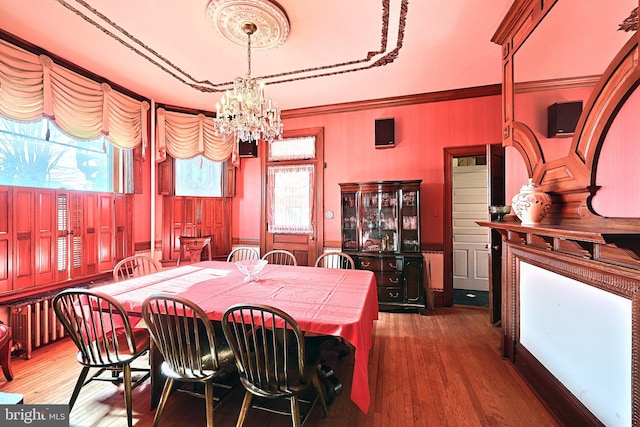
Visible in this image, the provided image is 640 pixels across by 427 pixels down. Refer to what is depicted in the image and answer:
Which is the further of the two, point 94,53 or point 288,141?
point 288,141

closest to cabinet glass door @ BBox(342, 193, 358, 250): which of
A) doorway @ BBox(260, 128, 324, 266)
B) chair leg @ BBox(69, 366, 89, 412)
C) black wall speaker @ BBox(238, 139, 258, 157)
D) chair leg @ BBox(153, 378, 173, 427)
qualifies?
doorway @ BBox(260, 128, 324, 266)

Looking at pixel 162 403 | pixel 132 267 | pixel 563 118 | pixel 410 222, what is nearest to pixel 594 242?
pixel 563 118

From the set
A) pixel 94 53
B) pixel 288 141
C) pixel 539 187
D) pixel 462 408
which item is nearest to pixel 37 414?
pixel 462 408

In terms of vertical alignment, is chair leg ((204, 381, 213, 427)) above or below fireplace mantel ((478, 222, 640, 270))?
below

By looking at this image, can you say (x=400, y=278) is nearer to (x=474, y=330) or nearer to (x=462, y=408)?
(x=474, y=330)

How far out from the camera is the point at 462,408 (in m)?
1.89

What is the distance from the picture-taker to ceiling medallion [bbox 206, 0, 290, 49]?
7.04 ft

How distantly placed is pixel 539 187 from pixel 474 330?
1988 mm

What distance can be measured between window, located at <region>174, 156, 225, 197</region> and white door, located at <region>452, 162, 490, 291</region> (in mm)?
4202

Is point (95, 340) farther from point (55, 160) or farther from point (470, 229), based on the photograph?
point (470, 229)

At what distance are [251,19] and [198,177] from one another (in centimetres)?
293

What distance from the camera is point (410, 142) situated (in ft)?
13.4

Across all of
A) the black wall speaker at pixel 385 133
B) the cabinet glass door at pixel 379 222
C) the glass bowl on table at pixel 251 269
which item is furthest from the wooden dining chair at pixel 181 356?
the black wall speaker at pixel 385 133

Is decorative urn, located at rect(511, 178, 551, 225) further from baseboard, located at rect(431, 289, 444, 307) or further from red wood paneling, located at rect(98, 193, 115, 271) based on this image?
red wood paneling, located at rect(98, 193, 115, 271)
